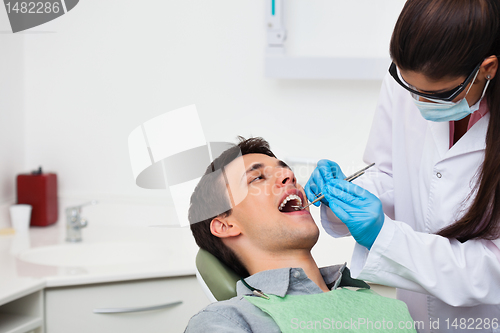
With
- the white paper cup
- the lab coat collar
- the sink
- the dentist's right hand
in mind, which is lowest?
the sink

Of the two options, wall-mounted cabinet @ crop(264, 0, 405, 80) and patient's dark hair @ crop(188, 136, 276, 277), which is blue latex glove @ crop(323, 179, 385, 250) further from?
wall-mounted cabinet @ crop(264, 0, 405, 80)

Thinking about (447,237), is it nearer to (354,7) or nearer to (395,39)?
(395,39)

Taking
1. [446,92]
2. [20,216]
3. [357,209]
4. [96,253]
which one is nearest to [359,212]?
[357,209]

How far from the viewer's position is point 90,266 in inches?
69.7

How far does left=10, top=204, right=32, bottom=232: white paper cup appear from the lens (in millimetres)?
2223

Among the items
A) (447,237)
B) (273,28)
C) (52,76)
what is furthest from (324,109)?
(52,76)

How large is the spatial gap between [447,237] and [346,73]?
1.00 metres

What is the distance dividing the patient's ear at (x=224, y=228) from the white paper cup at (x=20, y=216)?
3.99 ft

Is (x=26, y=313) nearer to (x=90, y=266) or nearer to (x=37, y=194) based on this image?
(x=90, y=266)

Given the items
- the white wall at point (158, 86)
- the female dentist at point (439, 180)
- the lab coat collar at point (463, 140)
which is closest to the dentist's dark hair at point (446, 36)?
the female dentist at point (439, 180)

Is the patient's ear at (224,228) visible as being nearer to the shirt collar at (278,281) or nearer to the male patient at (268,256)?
the male patient at (268,256)

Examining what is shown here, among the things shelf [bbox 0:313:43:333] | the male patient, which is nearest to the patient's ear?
the male patient

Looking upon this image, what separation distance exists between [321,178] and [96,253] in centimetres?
121

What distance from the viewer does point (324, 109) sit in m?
2.15
